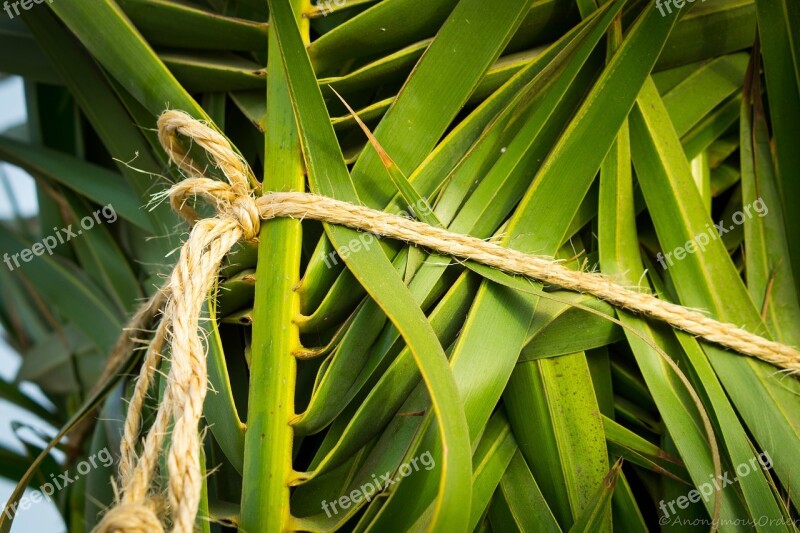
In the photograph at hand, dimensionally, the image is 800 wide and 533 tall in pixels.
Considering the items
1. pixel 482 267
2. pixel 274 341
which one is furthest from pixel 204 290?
pixel 482 267

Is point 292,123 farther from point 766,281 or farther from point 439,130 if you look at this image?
point 766,281

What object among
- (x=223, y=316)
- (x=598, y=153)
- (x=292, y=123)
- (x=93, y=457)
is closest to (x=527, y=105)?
(x=598, y=153)

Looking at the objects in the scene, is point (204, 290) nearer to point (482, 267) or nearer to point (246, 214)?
point (246, 214)
